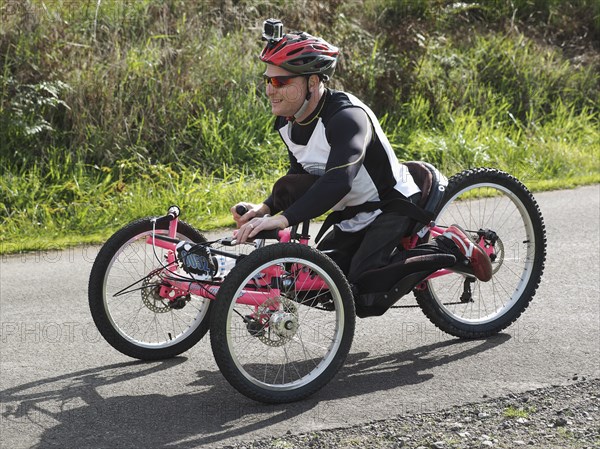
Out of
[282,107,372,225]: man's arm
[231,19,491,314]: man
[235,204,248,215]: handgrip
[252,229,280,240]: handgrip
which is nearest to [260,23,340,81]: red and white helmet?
[231,19,491,314]: man

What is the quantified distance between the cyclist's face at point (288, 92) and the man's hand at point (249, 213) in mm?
580

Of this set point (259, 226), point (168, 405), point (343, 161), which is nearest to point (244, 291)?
point (259, 226)

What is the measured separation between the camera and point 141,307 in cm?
692

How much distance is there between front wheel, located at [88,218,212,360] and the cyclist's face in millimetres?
965

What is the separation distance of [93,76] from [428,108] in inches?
150

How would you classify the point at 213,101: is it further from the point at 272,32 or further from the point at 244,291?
the point at 244,291

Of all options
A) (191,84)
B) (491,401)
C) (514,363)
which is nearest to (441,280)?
(514,363)

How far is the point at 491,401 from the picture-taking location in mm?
5844

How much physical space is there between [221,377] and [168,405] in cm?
48

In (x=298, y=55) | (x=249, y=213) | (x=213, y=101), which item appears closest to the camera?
(x=298, y=55)

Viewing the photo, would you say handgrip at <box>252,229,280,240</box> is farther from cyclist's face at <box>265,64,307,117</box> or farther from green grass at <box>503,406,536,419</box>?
green grass at <box>503,406,536,419</box>

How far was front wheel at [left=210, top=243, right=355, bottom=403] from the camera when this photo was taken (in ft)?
18.0

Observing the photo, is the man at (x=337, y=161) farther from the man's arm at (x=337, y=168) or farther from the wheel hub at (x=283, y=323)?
the wheel hub at (x=283, y=323)

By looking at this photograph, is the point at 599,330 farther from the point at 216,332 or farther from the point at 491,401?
the point at 216,332
